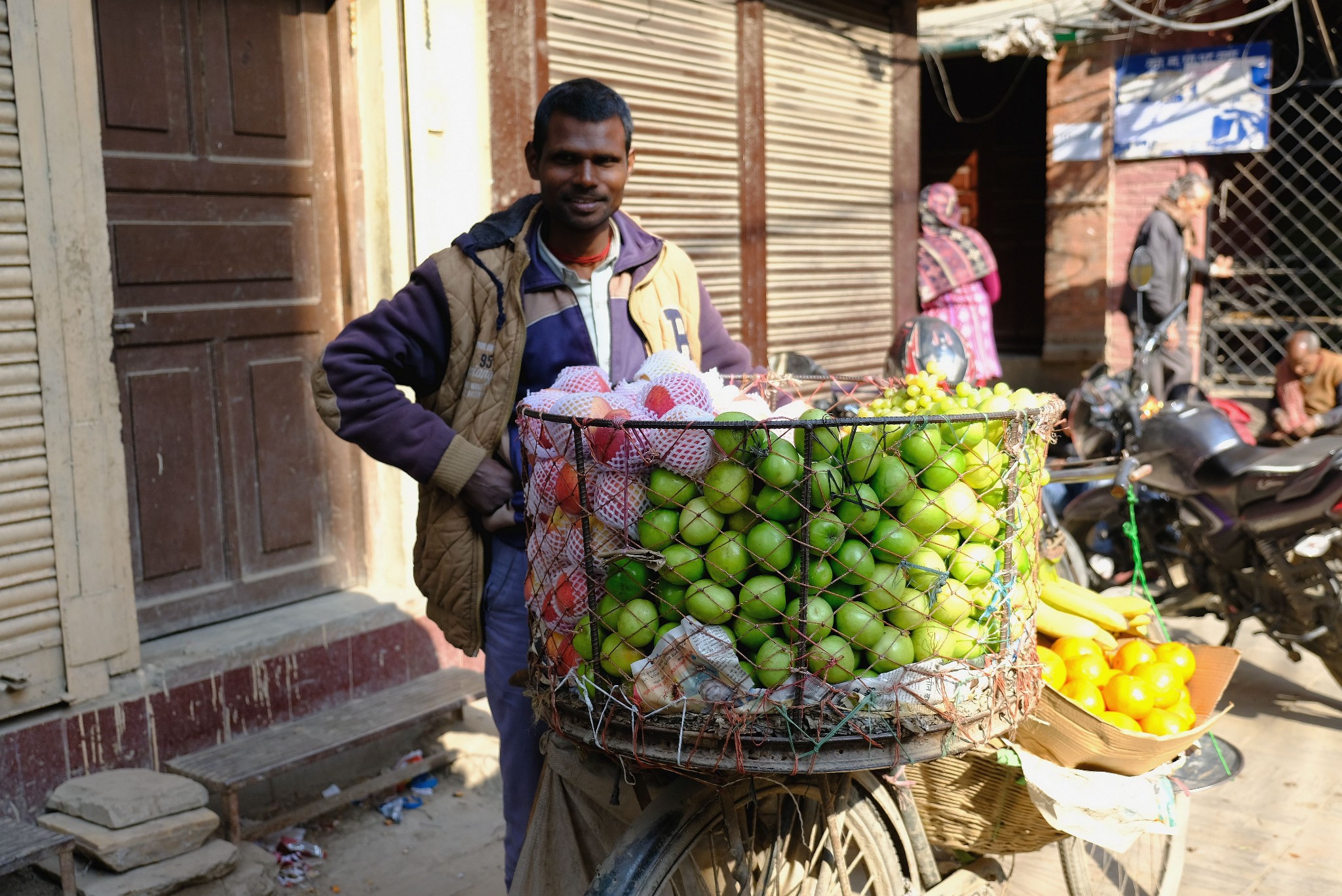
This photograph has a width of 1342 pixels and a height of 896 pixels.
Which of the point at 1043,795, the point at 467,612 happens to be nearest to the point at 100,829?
the point at 467,612

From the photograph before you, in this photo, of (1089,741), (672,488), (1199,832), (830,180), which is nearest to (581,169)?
(672,488)

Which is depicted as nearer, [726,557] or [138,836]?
[726,557]

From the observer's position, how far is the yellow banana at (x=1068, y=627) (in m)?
2.76

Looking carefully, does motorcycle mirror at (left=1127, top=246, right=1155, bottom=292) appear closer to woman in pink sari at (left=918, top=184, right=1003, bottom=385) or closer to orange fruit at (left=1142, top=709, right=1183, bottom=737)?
woman in pink sari at (left=918, top=184, right=1003, bottom=385)

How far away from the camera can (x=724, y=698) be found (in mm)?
1852

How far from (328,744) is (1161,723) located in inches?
99.0

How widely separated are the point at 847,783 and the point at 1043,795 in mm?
386

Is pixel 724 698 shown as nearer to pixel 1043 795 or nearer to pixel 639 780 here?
pixel 639 780

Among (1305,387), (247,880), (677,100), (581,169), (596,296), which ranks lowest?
(247,880)

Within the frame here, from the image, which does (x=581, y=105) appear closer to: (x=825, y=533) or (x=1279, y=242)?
(x=825, y=533)

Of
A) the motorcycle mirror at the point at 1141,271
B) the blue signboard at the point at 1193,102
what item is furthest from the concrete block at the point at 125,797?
the blue signboard at the point at 1193,102

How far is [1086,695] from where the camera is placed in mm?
2525

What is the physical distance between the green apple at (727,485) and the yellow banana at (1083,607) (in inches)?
52.2

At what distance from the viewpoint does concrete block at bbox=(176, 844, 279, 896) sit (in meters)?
3.38
